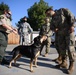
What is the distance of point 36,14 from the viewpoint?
1580 inches

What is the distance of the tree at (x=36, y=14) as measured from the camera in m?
39.5

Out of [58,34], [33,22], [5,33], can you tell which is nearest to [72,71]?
[58,34]

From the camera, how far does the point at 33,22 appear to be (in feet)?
132

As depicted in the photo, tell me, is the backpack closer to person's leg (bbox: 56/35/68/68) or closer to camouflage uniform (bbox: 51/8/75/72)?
camouflage uniform (bbox: 51/8/75/72)

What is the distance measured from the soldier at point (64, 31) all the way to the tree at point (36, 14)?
109 ft

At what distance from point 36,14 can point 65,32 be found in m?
34.9

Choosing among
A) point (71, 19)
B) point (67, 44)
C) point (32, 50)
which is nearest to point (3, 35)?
point (32, 50)

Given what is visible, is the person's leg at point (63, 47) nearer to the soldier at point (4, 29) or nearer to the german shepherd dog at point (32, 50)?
the german shepherd dog at point (32, 50)

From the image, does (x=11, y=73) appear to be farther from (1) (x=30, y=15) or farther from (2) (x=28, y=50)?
(1) (x=30, y=15)

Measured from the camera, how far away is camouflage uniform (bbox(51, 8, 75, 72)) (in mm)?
5258

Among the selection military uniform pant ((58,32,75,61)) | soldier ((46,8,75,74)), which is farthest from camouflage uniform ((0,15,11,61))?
military uniform pant ((58,32,75,61))

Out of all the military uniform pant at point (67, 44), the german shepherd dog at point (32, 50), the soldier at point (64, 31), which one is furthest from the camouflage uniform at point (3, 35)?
the military uniform pant at point (67, 44)

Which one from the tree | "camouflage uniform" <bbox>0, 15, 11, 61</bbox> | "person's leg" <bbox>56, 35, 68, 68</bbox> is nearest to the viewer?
"person's leg" <bbox>56, 35, 68, 68</bbox>

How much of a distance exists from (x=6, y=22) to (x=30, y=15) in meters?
35.5
